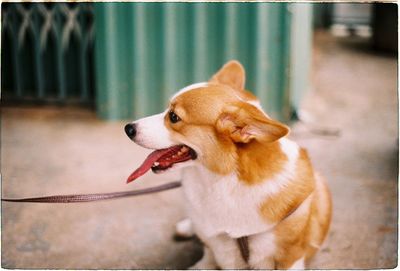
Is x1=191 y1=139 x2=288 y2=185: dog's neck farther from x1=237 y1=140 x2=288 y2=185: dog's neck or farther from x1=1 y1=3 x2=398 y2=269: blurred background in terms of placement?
x1=1 y1=3 x2=398 y2=269: blurred background

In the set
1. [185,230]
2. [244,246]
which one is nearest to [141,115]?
[185,230]

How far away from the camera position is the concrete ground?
2.91m

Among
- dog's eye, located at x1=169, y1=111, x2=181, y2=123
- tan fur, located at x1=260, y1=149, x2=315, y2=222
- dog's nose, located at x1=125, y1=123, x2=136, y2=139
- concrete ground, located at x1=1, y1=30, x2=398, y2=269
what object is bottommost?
concrete ground, located at x1=1, y1=30, x2=398, y2=269

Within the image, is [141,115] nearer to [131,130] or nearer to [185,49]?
[185,49]

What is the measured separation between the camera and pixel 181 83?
15.0 ft

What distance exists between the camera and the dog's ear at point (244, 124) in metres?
2.02

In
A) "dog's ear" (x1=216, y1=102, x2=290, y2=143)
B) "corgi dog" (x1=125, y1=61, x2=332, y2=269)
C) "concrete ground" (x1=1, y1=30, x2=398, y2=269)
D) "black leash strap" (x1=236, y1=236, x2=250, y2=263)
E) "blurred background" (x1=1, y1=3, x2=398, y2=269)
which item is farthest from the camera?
"blurred background" (x1=1, y1=3, x2=398, y2=269)

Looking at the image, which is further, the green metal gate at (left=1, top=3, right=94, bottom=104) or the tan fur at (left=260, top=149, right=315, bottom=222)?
the green metal gate at (left=1, top=3, right=94, bottom=104)

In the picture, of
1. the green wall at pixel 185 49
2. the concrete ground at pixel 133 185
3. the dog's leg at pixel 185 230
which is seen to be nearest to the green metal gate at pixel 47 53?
the concrete ground at pixel 133 185

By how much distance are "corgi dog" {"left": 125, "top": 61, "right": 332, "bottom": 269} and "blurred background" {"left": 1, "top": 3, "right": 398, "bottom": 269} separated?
493mm

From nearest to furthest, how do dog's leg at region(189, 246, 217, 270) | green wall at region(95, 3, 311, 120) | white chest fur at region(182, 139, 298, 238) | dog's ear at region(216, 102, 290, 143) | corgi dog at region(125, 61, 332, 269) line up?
dog's ear at region(216, 102, 290, 143)
corgi dog at region(125, 61, 332, 269)
white chest fur at region(182, 139, 298, 238)
dog's leg at region(189, 246, 217, 270)
green wall at region(95, 3, 311, 120)

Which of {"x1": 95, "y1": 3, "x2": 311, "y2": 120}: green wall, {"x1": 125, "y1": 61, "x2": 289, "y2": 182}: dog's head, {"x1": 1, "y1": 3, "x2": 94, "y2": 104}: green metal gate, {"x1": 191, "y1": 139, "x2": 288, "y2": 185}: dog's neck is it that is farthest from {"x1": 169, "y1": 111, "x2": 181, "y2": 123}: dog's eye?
{"x1": 1, "y1": 3, "x2": 94, "y2": 104}: green metal gate

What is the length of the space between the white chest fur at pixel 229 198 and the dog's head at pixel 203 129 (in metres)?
0.08

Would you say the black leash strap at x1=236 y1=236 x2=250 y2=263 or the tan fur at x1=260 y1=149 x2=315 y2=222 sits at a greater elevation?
the tan fur at x1=260 y1=149 x2=315 y2=222
